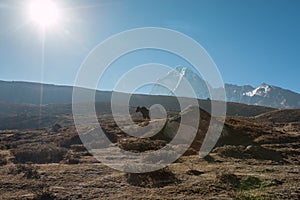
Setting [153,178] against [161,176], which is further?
[161,176]

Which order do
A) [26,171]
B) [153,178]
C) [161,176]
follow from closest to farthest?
[153,178] < [161,176] < [26,171]

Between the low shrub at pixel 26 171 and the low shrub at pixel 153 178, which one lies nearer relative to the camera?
the low shrub at pixel 153 178

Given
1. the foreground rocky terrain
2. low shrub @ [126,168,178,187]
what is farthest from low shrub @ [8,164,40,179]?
low shrub @ [126,168,178,187]

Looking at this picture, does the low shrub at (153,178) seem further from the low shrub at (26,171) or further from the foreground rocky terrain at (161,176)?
the low shrub at (26,171)

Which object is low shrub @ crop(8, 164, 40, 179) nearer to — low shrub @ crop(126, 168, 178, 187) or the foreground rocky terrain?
the foreground rocky terrain

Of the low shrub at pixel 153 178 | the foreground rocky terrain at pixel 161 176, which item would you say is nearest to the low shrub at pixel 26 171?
the foreground rocky terrain at pixel 161 176

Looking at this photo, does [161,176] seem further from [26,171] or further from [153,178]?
[26,171]

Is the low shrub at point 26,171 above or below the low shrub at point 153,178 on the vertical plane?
below

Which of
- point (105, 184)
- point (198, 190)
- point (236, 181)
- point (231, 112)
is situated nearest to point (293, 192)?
point (236, 181)

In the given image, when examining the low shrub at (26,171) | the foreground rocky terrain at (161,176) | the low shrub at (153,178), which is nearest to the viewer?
the foreground rocky terrain at (161,176)

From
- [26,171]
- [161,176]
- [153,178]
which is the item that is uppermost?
[161,176]

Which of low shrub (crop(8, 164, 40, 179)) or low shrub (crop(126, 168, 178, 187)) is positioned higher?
low shrub (crop(126, 168, 178, 187))

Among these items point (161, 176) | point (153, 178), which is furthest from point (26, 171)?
point (161, 176)

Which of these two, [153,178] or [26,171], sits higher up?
[153,178]
